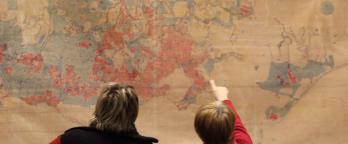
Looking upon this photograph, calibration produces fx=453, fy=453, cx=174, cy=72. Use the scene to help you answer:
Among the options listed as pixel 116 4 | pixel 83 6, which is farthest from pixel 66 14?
pixel 116 4

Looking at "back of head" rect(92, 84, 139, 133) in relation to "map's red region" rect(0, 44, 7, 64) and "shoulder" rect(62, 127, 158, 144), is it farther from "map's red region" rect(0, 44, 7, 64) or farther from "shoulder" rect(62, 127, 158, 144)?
"map's red region" rect(0, 44, 7, 64)

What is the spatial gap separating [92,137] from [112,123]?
0.30ft

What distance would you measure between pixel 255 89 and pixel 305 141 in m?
0.46

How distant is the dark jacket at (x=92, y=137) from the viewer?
1696 mm

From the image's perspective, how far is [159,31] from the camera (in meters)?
2.83

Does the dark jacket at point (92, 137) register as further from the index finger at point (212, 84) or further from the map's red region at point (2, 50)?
the map's red region at point (2, 50)

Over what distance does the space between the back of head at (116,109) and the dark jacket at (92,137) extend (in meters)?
0.02

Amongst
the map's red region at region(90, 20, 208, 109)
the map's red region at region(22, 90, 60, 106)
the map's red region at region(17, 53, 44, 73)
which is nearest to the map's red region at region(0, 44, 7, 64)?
the map's red region at region(17, 53, 44, 73)

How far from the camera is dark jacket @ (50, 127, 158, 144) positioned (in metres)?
1.70

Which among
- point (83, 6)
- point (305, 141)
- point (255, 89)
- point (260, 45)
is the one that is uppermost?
point (83, 6)

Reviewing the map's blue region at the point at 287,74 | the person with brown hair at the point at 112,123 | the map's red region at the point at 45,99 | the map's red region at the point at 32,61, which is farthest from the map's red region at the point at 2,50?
the map's blue region at the point at 287,74

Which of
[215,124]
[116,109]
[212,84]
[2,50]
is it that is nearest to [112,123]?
[116,109]

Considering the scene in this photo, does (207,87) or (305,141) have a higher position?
(207,87)

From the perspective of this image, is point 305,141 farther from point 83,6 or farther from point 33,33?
point 33,33
